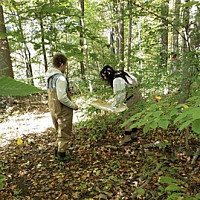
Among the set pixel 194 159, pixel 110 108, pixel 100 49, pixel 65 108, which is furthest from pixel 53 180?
pixel 100 49

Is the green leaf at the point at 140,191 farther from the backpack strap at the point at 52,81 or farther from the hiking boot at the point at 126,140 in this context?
the backpack strap at the point at 52,81

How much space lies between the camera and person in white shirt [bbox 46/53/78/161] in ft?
12.9

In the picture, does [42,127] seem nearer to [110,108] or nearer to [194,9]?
[110,108]

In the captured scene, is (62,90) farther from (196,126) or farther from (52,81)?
(196,126)

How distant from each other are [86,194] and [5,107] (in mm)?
7478

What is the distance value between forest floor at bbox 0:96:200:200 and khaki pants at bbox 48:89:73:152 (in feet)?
1.51

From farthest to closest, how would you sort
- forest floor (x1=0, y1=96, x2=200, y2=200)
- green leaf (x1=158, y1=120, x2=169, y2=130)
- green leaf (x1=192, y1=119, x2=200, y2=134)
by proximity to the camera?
forest floor (x1=0, y1=96, x2=200, y2=200), green leaf (x1=158, y1=120, x2=169, y2=130), green leaf (x1=192, y1=119, x2=200, y2=134)

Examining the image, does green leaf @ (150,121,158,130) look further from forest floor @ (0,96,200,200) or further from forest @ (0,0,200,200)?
forest floor @ (0,96,200,200)

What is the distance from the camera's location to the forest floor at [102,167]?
3248mm

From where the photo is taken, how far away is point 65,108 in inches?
164

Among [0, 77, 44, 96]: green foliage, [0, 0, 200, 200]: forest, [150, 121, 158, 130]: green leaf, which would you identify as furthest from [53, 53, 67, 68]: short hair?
[0, 77, 44, 96]: green foliage

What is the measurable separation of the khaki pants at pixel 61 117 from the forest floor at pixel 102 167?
1.51 ft

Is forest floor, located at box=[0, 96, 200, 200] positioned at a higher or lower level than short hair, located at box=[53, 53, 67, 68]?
lower

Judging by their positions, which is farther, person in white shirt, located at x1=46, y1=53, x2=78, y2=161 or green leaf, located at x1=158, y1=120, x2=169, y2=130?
person in white shirt, located at x1=46, y1=53, x2=78, y2=161
